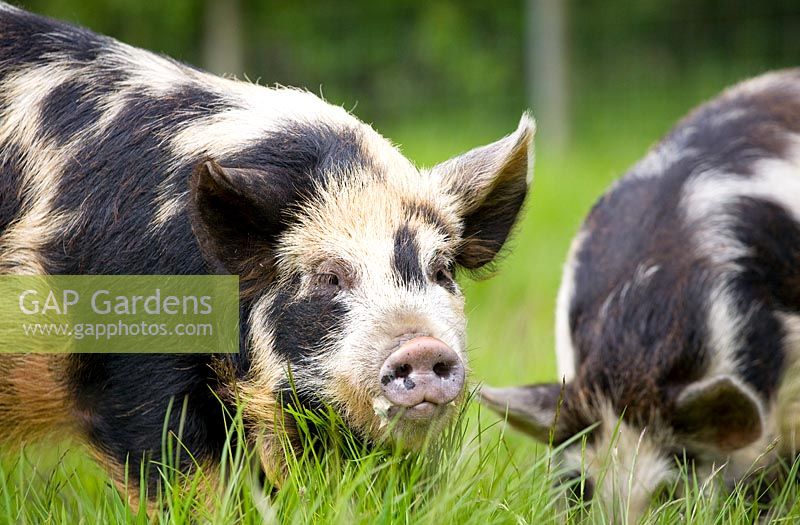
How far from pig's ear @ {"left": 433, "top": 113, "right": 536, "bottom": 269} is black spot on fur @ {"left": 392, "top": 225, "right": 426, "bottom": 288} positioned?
326 millimetres

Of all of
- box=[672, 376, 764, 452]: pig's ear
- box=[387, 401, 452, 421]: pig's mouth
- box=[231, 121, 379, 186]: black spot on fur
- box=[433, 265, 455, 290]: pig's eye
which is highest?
box=[231, 121, 379, 186]: black spot on fur

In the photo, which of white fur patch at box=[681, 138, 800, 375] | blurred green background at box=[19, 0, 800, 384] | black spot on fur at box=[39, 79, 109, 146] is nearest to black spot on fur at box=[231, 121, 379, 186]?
black spot on fur at box=[39, 79, 109, 146]

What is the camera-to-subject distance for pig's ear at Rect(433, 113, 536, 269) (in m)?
3.72

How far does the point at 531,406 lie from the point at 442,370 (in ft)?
4.41

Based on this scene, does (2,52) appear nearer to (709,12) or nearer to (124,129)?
(124,129)

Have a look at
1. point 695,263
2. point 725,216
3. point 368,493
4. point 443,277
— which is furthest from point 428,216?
point 725,216

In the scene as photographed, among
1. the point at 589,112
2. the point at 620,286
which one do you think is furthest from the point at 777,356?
the point at 589,112

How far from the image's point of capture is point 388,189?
3504 millimetres

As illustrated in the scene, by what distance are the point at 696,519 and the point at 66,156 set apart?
212cm

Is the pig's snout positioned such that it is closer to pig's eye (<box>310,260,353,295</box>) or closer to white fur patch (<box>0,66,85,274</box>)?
pig's eye (<box>310,260,353,295</box>)

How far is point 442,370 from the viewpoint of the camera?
10.1 ft

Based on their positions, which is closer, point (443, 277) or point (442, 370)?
point (442, 370)

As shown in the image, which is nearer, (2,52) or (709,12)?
(2,52)

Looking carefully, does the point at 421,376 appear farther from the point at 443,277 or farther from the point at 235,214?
the point at 235,214
